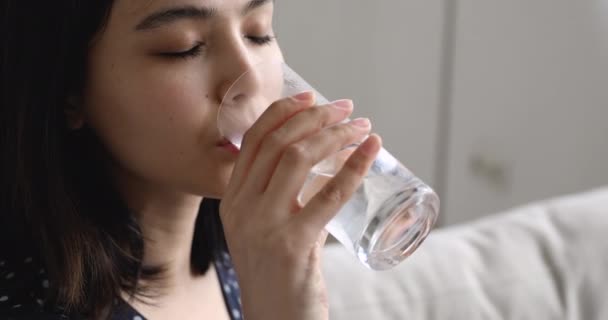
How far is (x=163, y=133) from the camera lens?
2.98 feet

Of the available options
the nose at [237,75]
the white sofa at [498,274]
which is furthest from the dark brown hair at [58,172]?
the white sofa at [498,274]

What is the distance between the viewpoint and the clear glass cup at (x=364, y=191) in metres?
0.82

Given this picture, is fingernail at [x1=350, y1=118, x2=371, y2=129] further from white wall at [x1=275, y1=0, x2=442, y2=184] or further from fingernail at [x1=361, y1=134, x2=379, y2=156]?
white wall at [x1=275, y1=0, x2=442, y2=184]

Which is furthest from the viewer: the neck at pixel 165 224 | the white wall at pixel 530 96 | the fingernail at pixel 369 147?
the white wall at pixel 530 96

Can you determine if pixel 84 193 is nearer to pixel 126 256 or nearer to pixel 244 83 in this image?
pixel 126 256

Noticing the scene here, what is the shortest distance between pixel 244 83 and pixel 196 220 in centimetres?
39

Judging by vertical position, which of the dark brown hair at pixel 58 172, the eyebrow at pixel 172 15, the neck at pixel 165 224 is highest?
the eyebrow at pixel 172 15

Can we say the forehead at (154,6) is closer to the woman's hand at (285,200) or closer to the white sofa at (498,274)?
the woman's hand at (285,200)

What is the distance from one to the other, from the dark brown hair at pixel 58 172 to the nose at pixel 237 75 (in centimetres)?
12

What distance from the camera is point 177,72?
89 centimetres

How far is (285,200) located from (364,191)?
70 mm

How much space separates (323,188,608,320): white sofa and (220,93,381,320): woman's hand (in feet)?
1.45

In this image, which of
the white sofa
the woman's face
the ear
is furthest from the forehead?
the white sofa

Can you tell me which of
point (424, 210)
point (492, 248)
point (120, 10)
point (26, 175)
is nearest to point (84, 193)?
point (26, 175)
